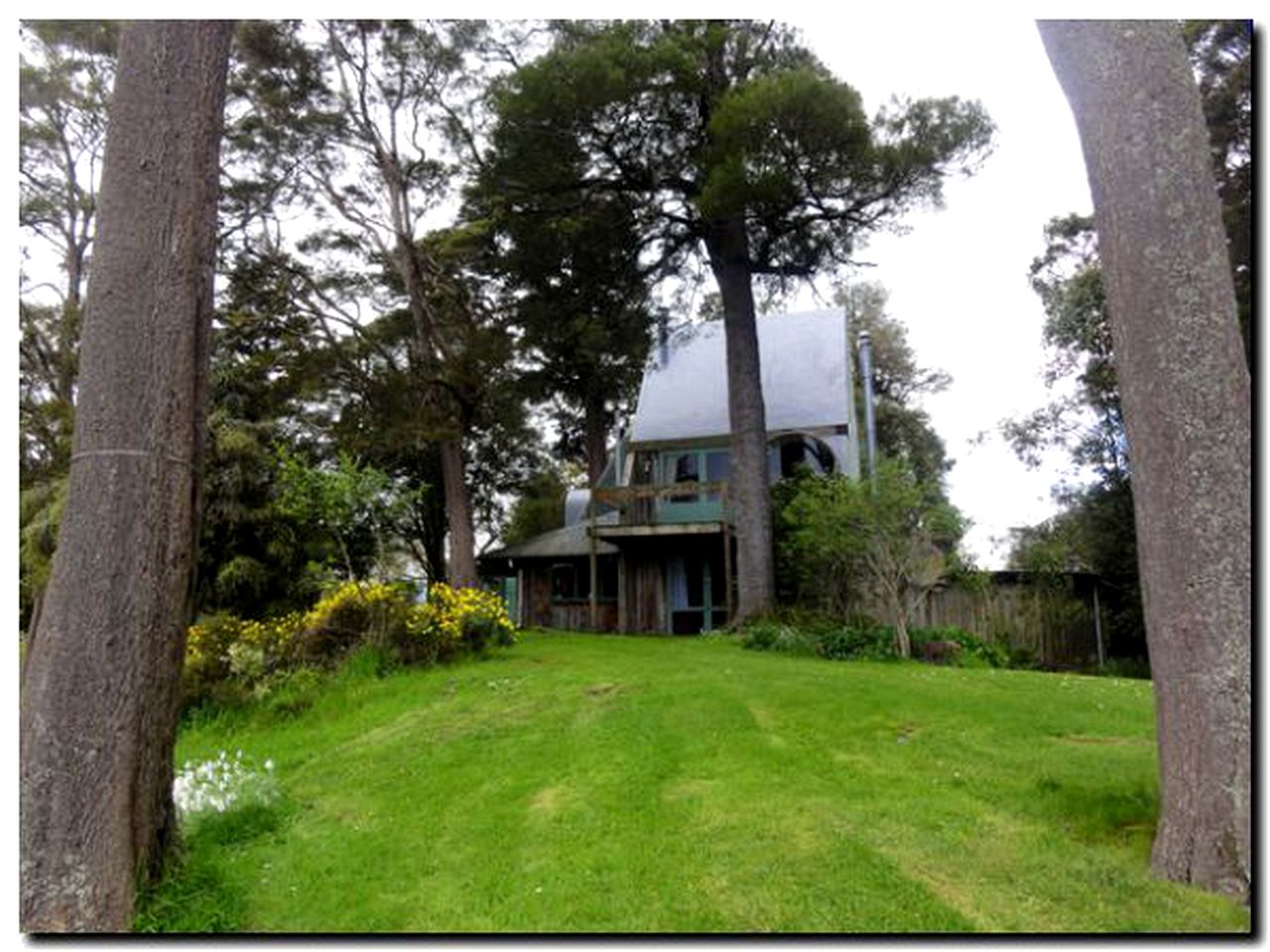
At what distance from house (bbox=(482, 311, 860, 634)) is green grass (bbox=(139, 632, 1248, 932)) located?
1027 cm

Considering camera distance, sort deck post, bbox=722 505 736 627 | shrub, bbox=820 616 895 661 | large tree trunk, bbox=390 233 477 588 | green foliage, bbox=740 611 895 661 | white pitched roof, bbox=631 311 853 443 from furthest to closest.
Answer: white pitched roof, bbox=631 311 853 443
large tree trunk, bbox=390 233 477 588
deck post, bbox=722 505 736 627
green foliage, bbox=740 611 895 661
shrub, bbox=820 616 895 661

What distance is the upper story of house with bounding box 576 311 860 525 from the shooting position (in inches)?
746

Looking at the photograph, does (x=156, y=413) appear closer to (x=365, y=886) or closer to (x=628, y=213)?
(x=365, y=886)

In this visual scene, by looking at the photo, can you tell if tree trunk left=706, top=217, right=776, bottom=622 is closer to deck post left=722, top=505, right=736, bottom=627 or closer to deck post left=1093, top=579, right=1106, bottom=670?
deck post left=722, top=505, right=736, bottom=627

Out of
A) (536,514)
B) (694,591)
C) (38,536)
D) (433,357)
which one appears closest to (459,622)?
(38,536)

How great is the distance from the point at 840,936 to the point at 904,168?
43.9ft

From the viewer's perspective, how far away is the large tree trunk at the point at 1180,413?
3.73 metres

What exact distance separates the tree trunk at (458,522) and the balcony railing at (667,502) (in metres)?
2.75

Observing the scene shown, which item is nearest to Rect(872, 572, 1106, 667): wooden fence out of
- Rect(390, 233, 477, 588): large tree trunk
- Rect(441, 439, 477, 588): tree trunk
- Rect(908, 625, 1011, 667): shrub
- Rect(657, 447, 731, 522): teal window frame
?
Rect(908, 625, 1011, 667): shrub

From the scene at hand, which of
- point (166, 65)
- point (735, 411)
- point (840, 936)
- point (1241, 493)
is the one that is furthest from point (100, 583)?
point (735, 411)

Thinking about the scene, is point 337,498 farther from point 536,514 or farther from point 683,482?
point 536,514

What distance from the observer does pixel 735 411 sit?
16.5 m

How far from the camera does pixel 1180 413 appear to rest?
400 centimetres

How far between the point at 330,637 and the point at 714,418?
11.9 metres
